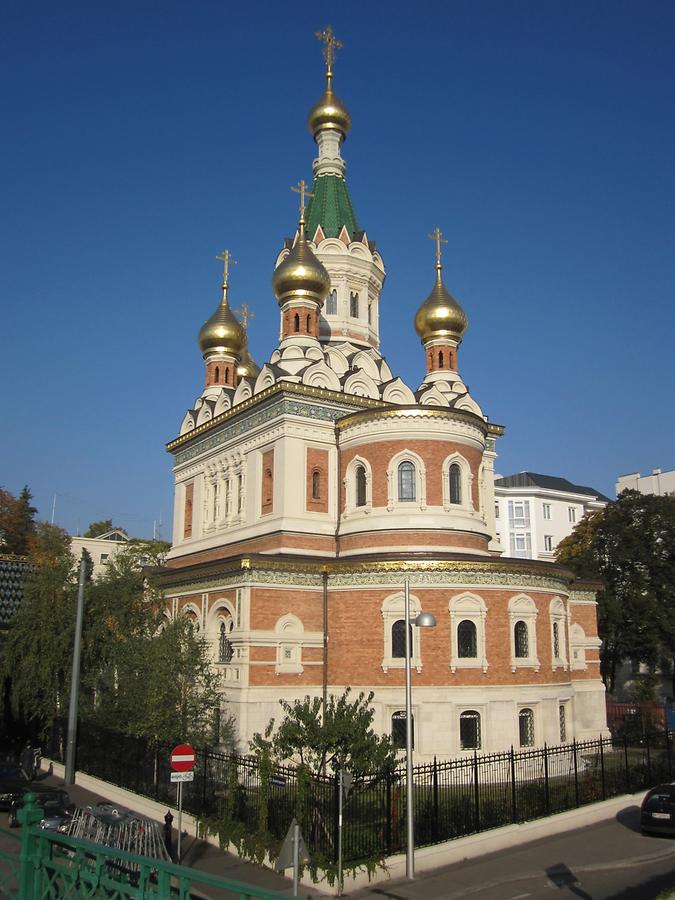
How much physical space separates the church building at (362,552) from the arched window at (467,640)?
4 cm

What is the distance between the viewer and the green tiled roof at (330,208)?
35.5 m

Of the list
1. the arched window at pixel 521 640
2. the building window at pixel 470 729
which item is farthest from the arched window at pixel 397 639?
the arched window at pixel 521 640

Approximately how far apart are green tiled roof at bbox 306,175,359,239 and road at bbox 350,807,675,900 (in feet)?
86.3

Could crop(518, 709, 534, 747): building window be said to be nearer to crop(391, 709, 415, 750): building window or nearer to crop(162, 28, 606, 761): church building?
crop(162, 28, 606, 761): church building

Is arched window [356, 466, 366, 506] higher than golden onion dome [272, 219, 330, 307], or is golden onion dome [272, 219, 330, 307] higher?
golden onion dome [272, 219, 330, 307]

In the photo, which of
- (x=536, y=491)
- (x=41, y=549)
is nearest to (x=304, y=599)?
(x=41, y=549)

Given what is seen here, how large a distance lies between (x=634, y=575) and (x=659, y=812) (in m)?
23.7

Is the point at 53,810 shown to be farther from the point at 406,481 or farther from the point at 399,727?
the point at 406,481

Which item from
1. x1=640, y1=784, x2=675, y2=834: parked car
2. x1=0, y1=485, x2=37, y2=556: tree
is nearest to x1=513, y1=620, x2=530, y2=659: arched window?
x1=640, y1=784, x2=675, y2=834: parked car

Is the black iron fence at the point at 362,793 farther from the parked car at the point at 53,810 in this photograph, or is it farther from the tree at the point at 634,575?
the tree at the point at 634,575

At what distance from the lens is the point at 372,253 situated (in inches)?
1398

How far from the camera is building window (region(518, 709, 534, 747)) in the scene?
22.7m

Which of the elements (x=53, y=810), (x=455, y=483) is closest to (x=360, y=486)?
(x=455, y=483)

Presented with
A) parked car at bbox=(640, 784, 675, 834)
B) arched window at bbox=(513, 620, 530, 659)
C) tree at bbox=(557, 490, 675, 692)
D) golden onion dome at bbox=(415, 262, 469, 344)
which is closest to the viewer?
parked car at bbox=(640, 784, 675, 834)
